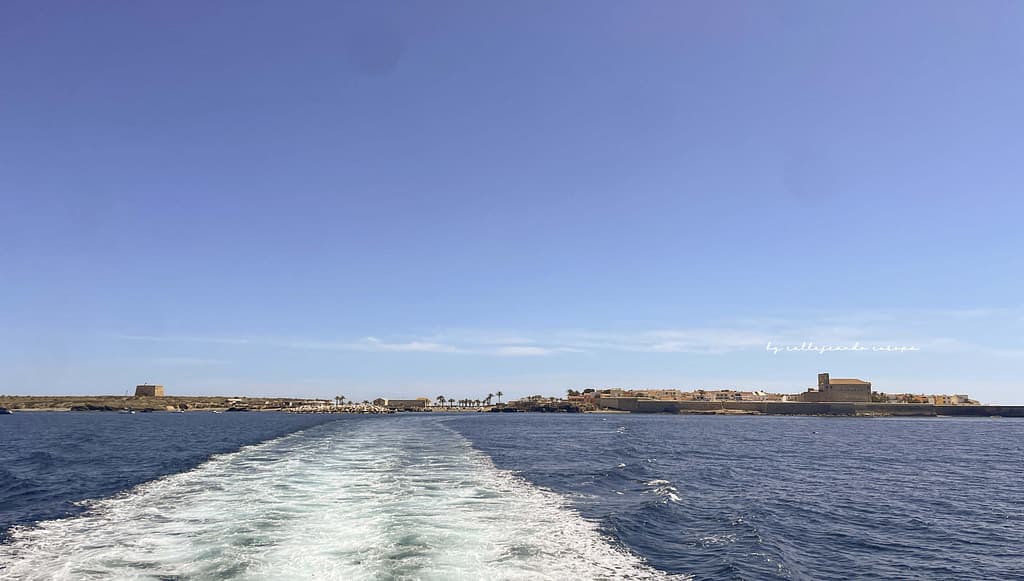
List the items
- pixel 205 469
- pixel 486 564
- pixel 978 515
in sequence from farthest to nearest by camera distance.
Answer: pixel 205 469 < pixel 978 515 < pixel 486 564

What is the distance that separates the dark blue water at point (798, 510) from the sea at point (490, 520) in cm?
13

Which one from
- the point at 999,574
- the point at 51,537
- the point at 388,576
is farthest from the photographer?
the point at 51,537

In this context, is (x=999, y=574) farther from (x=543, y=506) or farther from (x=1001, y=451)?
(x=1001, y=451)

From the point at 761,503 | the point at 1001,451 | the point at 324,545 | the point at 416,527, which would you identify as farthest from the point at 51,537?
the point at 1001,451

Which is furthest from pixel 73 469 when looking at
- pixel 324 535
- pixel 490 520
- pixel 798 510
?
pixel 798 510

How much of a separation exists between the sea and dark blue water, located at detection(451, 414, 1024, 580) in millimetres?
126

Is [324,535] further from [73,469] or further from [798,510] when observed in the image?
[73,469]

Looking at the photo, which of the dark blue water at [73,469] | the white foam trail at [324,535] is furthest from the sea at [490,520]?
the dark blue water at [73,469]

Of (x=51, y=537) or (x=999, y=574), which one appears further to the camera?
(x=51, y=537)

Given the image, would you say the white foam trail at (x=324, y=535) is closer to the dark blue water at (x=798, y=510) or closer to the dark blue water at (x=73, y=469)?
the dark blue water at (x=73, y=469)

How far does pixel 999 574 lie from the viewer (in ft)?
58.7

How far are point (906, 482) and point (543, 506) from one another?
2776 cm

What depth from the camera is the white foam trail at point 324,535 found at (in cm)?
1572

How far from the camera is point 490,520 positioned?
21938 mm
